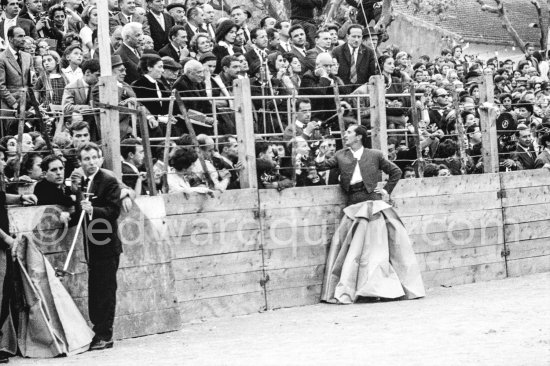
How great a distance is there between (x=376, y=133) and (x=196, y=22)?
3.27m

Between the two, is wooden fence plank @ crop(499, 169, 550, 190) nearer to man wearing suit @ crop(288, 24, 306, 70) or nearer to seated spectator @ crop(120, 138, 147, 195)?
man wearing suit @ crop(288, 24, 306, 70)

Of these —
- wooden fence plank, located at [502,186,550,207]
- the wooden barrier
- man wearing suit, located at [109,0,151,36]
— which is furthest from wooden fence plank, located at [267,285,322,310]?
man wearing suit, located at [109,0,151,36]

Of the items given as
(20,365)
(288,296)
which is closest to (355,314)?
(288,296)

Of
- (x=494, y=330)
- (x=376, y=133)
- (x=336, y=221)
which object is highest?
(x=376, y=133)

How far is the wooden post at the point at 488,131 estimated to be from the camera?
1759 cm

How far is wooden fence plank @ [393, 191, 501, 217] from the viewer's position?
1612 centimetres

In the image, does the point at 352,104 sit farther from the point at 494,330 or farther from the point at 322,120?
the point at 494,330

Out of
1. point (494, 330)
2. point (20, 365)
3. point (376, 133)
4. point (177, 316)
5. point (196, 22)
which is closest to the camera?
point (20, 365)

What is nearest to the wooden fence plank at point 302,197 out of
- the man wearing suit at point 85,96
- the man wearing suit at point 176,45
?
the man wearing suit at point 85,96

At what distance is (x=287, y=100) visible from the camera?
15.8 m

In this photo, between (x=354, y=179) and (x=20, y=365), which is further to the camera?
(x=354, y=179)

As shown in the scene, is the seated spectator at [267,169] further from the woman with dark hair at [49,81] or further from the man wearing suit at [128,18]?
the man wearing suit at [128,18]

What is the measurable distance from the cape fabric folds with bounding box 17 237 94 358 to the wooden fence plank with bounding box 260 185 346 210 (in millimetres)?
3349

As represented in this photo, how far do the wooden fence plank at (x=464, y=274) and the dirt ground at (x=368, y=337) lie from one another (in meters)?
1.20
